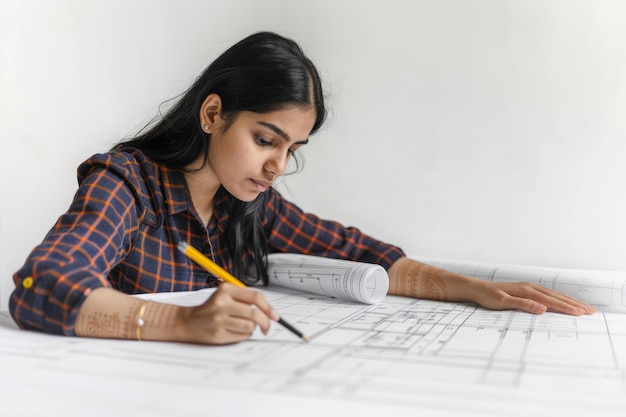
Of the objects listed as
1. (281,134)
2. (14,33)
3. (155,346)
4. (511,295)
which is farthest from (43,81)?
(511,295)

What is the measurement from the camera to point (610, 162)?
175 cm

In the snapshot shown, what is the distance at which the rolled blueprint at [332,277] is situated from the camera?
1333 millimetres

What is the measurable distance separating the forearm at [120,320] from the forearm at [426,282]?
67 centimetres

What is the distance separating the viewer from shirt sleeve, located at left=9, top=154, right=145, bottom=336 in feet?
3.02

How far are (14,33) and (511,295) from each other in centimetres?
143

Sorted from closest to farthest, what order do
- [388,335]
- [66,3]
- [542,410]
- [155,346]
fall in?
[542,410], [155,346], [388,335], [66,3]

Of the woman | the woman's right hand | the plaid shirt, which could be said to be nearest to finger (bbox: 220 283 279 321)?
the woman's right hand

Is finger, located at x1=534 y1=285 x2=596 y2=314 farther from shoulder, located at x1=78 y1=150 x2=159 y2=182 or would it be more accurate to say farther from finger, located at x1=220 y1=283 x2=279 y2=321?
shoulder, located at x1=78 y1=150 x2=159 y2=182

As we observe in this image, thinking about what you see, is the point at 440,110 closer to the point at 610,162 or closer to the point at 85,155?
the point at 610,162

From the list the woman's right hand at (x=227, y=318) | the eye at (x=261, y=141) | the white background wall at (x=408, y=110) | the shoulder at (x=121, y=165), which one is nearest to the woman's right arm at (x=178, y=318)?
the woman's right hand at (x=227, y=318)

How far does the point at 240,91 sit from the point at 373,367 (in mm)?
684

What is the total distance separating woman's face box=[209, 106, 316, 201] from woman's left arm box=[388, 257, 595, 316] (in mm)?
404

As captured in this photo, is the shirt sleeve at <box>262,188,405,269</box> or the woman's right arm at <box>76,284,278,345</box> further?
the shirt sleeve at <box>262,188,405,269</box>

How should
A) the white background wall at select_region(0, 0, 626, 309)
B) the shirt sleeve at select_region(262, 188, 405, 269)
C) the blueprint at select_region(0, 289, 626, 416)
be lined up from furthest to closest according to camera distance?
the white background wall at select_region(0, 0, 626, 309), the shirt sleeve at select_region(262, 188, 405, 269), the blueprint at select_region(0, 289, 626, 416)
